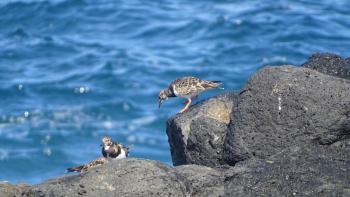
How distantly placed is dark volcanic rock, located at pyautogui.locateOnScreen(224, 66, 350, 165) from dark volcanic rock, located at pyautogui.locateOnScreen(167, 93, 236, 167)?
262mm

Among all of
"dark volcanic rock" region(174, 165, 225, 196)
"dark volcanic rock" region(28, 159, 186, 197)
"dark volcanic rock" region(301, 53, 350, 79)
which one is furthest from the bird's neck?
"dark volcanic rock" region(28, 159, 186, 197)

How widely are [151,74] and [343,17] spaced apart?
8191 millimetres

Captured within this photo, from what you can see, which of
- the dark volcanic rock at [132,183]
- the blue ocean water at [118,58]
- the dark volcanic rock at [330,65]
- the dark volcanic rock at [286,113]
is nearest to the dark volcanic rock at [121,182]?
the dark volcanic rock at [132,183]

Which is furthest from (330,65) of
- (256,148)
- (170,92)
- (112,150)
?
(170,92)

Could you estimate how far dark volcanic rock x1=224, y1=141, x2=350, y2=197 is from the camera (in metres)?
8.16

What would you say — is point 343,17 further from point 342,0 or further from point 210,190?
point 210,190

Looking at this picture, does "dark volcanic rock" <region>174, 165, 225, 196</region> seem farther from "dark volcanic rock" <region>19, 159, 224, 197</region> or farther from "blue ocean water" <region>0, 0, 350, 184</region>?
"blue ocean water" <region>0, 0, 350, 184</region>

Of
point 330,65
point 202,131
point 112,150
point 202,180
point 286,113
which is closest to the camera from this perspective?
point 202,180

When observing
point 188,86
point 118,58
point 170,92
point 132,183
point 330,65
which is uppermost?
point 330,65

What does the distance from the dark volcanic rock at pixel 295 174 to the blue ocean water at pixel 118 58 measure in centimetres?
1450

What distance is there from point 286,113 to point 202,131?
1127 mm

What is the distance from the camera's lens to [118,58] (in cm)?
2905

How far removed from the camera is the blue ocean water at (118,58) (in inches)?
964

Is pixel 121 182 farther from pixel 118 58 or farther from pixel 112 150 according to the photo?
pixel 118 58
